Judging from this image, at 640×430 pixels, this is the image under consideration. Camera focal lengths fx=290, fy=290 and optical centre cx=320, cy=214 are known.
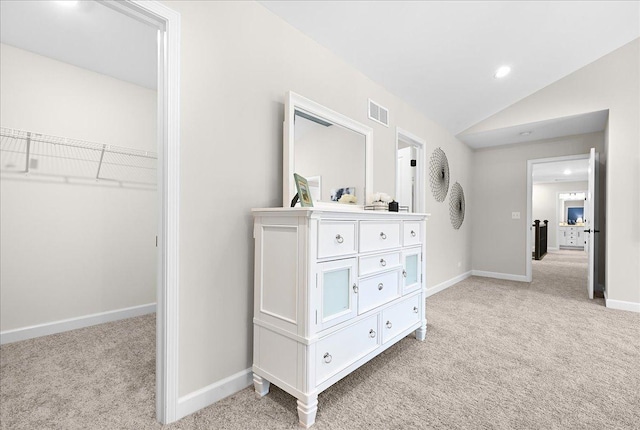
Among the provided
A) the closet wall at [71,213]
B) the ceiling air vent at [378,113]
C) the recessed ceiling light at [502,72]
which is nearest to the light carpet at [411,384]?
the closet wall at [71,213]

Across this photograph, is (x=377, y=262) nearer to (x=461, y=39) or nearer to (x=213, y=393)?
(x=213, y=393)

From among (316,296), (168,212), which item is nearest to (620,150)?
(316,296)

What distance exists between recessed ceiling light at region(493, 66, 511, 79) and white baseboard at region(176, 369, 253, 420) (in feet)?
12.7

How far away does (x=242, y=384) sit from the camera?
1.76m

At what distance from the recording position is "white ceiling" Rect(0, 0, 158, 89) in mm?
1977

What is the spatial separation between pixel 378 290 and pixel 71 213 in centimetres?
283

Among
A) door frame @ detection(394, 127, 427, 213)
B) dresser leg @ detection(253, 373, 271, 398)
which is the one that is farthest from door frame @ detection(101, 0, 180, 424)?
door frame @ detection(394, 127, 427, 213)

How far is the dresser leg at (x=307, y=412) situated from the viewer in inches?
56.4

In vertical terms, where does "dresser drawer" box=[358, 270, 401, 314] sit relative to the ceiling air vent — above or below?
below

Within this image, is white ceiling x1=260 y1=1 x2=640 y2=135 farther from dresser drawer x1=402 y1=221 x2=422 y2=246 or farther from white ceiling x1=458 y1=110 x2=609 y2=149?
dresser drawer x1=402 y1=221 x2=422 y2=246

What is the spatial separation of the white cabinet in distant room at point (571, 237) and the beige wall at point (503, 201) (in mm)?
6949

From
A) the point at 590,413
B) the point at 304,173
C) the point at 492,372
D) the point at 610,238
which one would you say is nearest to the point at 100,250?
the point at 304,173

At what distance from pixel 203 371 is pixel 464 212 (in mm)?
4765

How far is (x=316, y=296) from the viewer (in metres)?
1.52
